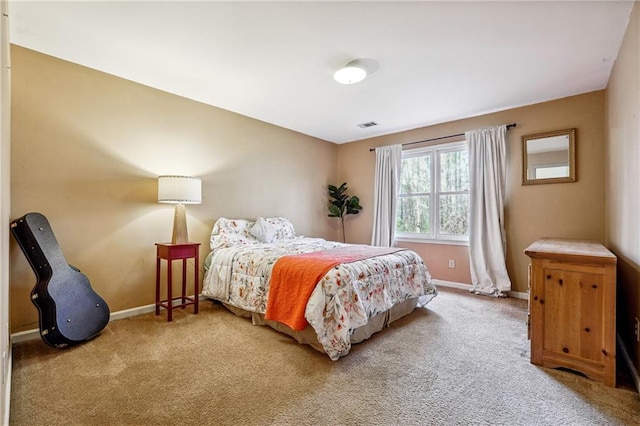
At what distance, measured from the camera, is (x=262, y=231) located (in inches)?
148

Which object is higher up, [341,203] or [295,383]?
[341,203]

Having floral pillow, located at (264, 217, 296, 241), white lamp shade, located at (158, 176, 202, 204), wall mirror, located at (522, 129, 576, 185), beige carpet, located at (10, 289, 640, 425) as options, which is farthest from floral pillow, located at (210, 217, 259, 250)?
wall mirror, located at (522, 129, 576, 185)

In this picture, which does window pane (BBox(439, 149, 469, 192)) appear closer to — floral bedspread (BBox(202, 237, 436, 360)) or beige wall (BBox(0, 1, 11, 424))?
floral bedspread (BBox(202, 237, 436, 360))

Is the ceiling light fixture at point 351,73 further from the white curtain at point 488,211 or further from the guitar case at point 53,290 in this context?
the guitar case at point 53,290

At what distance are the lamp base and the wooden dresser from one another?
3.11m

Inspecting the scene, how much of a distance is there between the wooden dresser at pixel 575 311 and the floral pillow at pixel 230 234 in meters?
2.89

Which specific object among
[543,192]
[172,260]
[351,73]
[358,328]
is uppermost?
[351,73]

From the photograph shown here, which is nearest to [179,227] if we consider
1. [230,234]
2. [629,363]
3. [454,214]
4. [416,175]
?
[230,234]

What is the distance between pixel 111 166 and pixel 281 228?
2085 millimetres

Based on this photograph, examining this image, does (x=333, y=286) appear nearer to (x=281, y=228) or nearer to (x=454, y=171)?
(x=281, y=228)

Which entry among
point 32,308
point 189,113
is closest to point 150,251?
point 32,308

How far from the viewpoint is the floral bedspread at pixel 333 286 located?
211 centimetres

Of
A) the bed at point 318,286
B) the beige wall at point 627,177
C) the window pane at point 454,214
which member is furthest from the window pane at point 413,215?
the beige wall at point 627,177


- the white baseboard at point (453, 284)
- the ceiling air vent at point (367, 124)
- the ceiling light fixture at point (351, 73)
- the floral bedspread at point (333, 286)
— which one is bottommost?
the white baseboard at point (453, 284)
